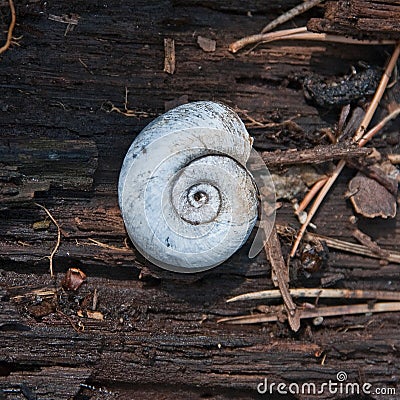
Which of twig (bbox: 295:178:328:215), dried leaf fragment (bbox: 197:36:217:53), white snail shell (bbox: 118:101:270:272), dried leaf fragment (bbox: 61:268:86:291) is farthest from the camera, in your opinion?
twig (bbox: 295:178:328:215)

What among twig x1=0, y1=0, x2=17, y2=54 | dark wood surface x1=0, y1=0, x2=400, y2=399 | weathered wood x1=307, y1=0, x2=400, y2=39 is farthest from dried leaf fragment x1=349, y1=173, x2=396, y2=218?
twig x1=0, y1=0, x2=17, y2=54

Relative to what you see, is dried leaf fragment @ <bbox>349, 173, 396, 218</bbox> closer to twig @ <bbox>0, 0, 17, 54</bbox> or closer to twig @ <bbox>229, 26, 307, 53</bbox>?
twig @ <bbox>229, 26, 307, 53</bbox>

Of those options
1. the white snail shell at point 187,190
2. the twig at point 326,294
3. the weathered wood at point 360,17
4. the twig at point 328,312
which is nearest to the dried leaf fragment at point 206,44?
the white snail shell at point 187,190

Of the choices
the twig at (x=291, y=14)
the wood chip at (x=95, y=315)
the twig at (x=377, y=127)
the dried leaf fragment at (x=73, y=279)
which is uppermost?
the twig at (x=291, y=14)

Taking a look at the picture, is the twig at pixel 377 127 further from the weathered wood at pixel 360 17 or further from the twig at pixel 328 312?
the twig at pixel 328 312

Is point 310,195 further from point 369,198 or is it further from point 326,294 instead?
point 326,294
